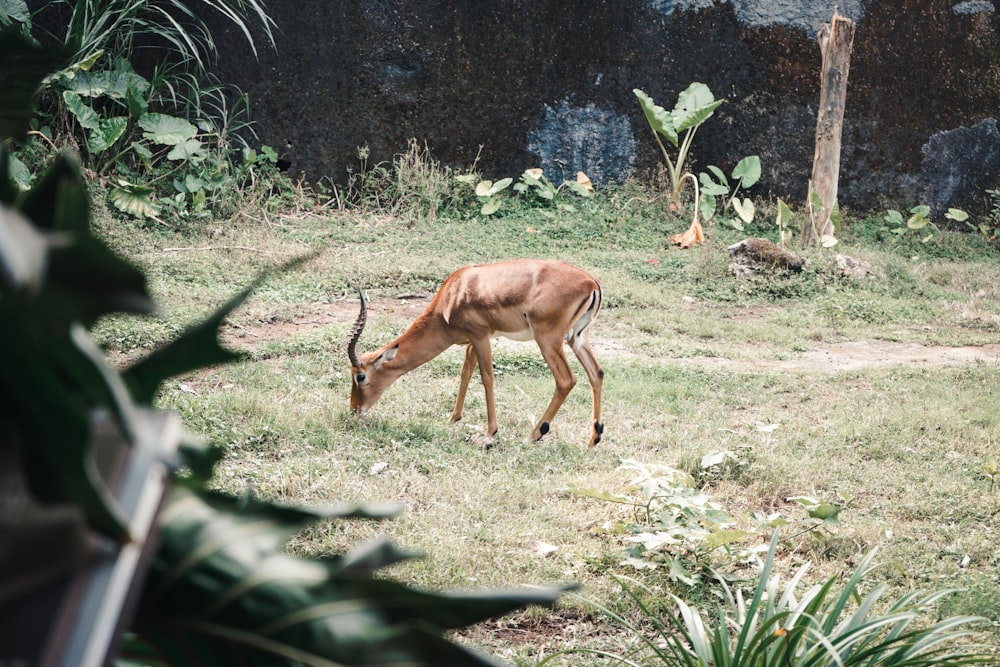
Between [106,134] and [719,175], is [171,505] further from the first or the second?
[719,175]

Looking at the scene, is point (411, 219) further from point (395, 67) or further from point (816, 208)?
point (816, 208)

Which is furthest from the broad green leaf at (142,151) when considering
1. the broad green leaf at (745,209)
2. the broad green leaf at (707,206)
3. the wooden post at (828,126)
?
the wooden post at (828,126)

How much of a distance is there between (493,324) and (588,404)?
2.78 ft

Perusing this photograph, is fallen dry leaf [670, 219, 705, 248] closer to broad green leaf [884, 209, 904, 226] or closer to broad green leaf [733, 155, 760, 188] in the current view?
broad green leaf [733, 155, 760, 188]

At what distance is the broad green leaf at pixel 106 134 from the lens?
8.19 metres

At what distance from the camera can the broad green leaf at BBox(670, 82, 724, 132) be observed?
9992mm

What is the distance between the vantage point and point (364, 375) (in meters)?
5.04

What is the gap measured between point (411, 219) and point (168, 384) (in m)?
4.53

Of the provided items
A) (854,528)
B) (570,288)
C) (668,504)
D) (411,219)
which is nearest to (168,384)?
(570,288)

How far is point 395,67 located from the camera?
34.1 ft

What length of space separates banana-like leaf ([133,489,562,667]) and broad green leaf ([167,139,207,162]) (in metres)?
8.63

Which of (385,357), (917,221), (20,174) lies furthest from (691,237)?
(20,174)

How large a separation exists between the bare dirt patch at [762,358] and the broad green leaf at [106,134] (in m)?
2.63

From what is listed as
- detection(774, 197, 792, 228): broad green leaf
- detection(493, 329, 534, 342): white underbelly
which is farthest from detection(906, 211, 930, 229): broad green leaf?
detection(493, 329, 534, 342): white underbelly
